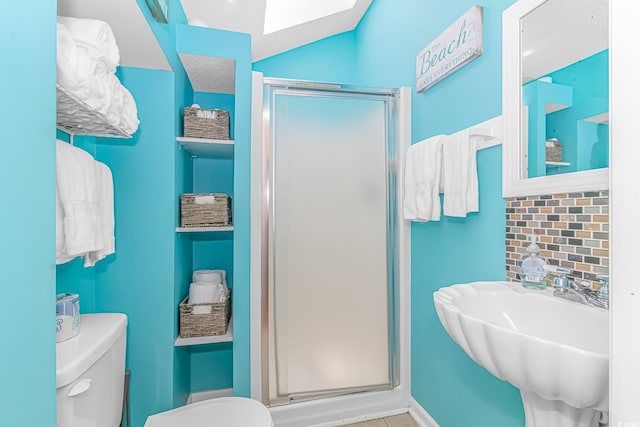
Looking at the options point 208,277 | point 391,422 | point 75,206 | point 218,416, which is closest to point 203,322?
point 208,277

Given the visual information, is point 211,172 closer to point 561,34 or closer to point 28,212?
point 28,212

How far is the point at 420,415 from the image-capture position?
1.78 meters

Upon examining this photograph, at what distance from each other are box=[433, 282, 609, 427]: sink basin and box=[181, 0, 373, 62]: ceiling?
74.2 inches

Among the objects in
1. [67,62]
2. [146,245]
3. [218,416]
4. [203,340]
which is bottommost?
[218,416]

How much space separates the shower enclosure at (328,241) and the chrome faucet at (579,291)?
103cm

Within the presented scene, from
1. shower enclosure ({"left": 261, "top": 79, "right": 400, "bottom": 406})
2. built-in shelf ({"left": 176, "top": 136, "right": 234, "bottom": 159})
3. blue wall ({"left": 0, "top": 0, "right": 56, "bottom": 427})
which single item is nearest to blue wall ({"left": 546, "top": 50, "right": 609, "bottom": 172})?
shower enclosure ({"left": 261, "top": 79, "right": 400, "bottom": 406})

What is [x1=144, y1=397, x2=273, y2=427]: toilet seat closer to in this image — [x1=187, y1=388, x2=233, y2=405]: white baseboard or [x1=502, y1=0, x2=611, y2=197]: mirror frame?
[x1=187, y1=388, x2=233, y2=405]: white baseboard

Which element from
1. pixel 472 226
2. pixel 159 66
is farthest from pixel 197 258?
pixel 472 226

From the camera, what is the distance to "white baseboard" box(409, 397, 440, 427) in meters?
1.69

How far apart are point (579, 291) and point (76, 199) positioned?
147 cm

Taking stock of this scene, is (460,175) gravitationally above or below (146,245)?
above

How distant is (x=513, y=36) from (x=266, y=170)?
1.23m

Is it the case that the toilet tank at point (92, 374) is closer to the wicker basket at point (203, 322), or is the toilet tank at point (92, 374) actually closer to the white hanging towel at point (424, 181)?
the wicker basket at point (203, 322)

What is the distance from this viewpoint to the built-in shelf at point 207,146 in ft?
5.47
